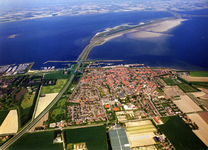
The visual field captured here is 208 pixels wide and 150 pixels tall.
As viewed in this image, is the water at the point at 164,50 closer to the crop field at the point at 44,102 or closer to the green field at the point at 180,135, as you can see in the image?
the crop field at the point at 44,102

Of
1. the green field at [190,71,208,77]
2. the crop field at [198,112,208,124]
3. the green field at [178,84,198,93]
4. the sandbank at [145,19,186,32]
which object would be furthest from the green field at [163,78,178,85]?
the sandbank at [145,19,186,32]

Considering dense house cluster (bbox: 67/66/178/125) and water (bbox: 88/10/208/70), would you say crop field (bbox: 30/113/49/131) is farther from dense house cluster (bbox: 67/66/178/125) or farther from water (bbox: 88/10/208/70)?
water (bbox: 88/10/208/70)

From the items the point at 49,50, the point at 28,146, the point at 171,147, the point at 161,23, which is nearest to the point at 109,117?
the point at 171,147

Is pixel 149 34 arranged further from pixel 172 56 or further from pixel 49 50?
pixel 49 50

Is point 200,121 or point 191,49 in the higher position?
point 191,49

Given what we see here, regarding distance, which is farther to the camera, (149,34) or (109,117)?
(149,34)

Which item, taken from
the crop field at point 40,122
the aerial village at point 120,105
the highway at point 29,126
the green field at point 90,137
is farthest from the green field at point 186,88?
the crop field at point 40,122
